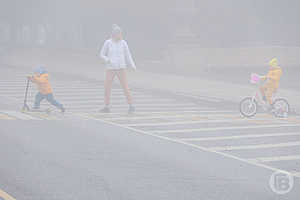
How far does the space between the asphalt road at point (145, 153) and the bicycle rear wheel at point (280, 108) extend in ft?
0.91

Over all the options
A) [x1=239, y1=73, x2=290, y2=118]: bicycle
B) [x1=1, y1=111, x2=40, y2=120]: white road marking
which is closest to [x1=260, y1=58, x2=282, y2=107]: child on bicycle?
[x1=239, y1=73, x2=290, y2=118]: bicycle

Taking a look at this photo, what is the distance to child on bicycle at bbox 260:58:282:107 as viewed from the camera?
1406 cm

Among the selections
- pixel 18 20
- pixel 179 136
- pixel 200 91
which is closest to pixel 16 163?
pixel 179 136

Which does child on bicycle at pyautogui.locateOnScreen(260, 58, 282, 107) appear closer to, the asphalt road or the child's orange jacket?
the asphalt road

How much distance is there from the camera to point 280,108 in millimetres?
14188

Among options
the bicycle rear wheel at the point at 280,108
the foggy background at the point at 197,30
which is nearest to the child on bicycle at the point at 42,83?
the bicycle rear wheel at the point at 280,108

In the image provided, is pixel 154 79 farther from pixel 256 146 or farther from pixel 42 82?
pixel 256 146

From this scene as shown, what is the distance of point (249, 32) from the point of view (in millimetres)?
34844

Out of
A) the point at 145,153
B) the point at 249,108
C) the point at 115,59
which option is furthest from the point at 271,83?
the point at 145,153

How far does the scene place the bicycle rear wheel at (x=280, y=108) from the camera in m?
14.2

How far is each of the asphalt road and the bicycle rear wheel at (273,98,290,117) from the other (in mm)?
277

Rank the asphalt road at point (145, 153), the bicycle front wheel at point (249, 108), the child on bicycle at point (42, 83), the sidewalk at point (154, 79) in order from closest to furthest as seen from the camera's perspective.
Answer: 1. the asphalt road at point (145, 153)
2. the child on bicycle at point (42, 83)
3. the bicycle front wheel at point (249, 108)
4. the sidewalk at point (154, 79)

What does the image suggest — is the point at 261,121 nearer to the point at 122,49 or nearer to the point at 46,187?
the point at 122,49

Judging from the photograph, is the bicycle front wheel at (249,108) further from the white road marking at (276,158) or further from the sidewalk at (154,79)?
the white road marking at (276,158)
